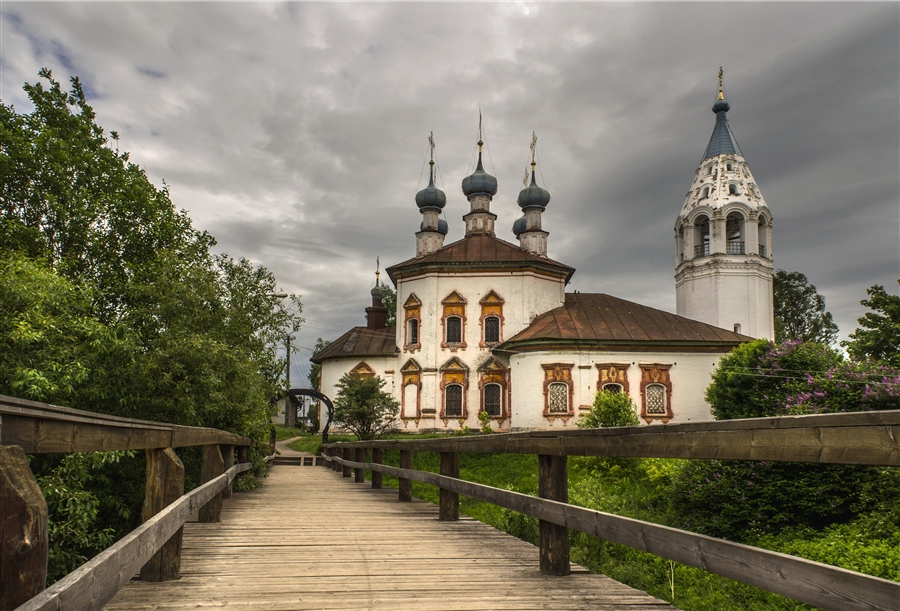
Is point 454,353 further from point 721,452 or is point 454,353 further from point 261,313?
point 721,452

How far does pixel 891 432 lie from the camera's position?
7.18 ft

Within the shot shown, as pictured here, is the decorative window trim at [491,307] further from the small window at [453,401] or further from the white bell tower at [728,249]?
the white bell tower at [728,249]

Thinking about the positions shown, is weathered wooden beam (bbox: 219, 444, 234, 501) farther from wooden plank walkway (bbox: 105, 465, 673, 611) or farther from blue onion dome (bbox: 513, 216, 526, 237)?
blue onion dome (bbox: 513, 216, 526, 237)

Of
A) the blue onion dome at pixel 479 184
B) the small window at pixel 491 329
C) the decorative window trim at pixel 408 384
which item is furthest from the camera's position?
the blue onion dome at pixel 479 184

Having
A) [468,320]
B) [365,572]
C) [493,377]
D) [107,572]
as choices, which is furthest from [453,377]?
[107,572]

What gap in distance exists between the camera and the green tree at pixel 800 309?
161 feet

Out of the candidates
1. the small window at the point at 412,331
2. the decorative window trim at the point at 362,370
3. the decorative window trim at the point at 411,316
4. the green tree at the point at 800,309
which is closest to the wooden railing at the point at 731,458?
the decorative window trim at the point at 411,316

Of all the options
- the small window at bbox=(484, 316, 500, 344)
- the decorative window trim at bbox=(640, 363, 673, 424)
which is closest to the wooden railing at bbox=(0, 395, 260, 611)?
the decorative window trim at bbox=(640, 363, 673, 424)

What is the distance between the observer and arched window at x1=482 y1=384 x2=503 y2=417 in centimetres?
3662

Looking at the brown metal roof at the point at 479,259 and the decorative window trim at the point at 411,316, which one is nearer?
the brown metal roof at the point at 479,259

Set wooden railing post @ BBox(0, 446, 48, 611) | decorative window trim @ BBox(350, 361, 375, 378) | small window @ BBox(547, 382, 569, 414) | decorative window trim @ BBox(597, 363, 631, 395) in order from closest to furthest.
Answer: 1. wooden railing post @ BBox(0, 446, 48, 611)
2. small window @ BBox(547, 382, 569, 414)
3. decorative window trim @ BBox(597, 363, 631, 395)
4. decorative window trim @ BBox(350, 361, 375, 378)

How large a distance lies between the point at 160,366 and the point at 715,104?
3601 centimetres

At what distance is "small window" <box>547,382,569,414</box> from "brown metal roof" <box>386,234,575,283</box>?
267 inches

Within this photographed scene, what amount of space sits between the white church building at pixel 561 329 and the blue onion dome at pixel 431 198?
5.85m
